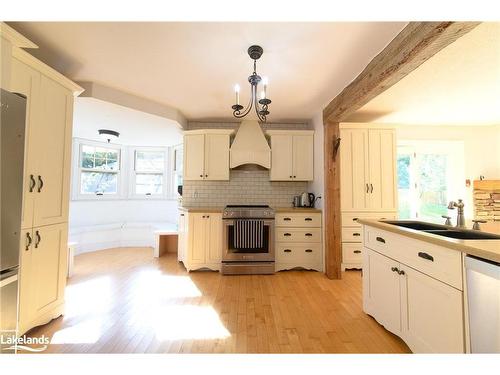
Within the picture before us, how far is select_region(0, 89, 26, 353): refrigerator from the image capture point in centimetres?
125

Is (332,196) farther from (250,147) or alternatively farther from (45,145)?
(45,145)

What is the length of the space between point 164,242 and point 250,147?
2.43 m

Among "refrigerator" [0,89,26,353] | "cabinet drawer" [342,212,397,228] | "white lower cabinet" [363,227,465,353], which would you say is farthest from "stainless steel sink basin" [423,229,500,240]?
"refrigerator" [0,89,26,353]

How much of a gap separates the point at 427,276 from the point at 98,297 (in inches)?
118

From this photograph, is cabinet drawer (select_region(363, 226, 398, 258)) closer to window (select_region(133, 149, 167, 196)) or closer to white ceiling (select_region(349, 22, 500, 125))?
white ceiling (select_region(349, 22, 500, 125))

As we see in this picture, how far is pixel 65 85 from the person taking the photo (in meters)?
1.97

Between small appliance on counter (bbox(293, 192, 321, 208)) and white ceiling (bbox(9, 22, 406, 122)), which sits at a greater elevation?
white ceiling (bbox(9, 22, 406, 122))

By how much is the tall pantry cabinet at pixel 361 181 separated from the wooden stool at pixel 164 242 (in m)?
3.02

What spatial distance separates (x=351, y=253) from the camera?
3.35 metres

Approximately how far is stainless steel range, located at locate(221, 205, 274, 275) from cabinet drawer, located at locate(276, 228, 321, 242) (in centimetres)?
20

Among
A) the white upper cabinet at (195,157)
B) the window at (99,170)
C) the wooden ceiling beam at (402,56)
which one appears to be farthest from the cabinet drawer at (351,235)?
the window at (99,170)

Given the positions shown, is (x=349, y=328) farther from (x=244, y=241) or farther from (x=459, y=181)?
(x=459, y=181)

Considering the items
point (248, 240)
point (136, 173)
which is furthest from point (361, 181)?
point (136, 173)
